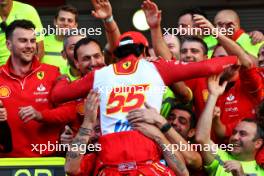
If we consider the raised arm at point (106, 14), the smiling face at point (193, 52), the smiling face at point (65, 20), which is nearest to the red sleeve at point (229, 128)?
the smiling face at point (193, 52)

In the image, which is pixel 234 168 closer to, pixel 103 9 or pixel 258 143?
pixel 258 143

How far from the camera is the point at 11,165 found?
33.1 ft

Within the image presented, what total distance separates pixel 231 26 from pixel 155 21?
1576 mm

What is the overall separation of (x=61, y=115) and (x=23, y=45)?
3.28ft

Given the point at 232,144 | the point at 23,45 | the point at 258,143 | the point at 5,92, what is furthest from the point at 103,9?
the point at 258,143

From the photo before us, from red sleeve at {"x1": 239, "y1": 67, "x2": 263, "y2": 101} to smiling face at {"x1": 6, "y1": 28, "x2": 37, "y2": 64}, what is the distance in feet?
Result: 7.21

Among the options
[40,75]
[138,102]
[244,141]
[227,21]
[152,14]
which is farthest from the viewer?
[227,21]

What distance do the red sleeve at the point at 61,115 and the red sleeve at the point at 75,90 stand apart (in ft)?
1.40

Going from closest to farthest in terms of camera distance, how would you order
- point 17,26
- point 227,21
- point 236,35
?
point 17,26, point 227,21, point 236,35

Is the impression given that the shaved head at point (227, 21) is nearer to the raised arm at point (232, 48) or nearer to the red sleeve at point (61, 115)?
the raised arm at point (232, 48)

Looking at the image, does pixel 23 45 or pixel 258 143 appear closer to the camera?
pixel 258 143
